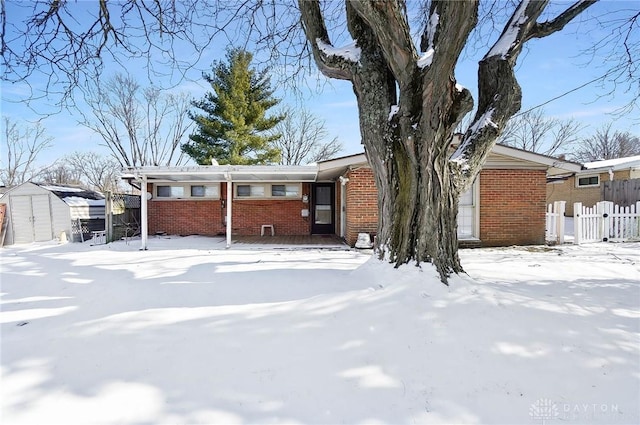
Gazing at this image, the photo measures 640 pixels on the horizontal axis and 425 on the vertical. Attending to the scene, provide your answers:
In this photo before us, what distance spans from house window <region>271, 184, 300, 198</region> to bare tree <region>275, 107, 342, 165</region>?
15.9 metres

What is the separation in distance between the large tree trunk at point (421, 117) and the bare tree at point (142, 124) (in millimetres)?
22473

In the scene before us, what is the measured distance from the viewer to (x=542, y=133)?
30.3m

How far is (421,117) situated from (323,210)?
28.7 feet

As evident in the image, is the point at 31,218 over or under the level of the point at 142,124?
under

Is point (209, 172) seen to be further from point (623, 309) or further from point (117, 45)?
point (623, 309)

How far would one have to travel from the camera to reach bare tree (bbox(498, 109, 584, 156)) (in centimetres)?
2930

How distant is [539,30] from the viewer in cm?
432

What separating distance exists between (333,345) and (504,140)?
32484 millimetres

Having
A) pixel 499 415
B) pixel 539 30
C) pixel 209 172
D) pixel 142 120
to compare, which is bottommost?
pixel 499 415

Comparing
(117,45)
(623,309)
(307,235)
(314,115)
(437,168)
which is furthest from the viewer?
(314,115)

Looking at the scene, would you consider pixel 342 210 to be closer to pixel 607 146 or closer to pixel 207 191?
pixel 207 191

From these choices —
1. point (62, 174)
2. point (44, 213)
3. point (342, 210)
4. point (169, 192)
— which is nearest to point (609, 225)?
point (342, 210)

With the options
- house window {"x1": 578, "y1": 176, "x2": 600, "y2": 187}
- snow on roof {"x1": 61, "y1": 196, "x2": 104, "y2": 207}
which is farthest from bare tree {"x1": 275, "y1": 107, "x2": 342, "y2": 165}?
house window {"x1": 578, "y1": 176, "x2": 600, "y2": 187}

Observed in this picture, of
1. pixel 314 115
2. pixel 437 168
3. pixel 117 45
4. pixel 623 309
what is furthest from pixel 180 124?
pixel 623 309
